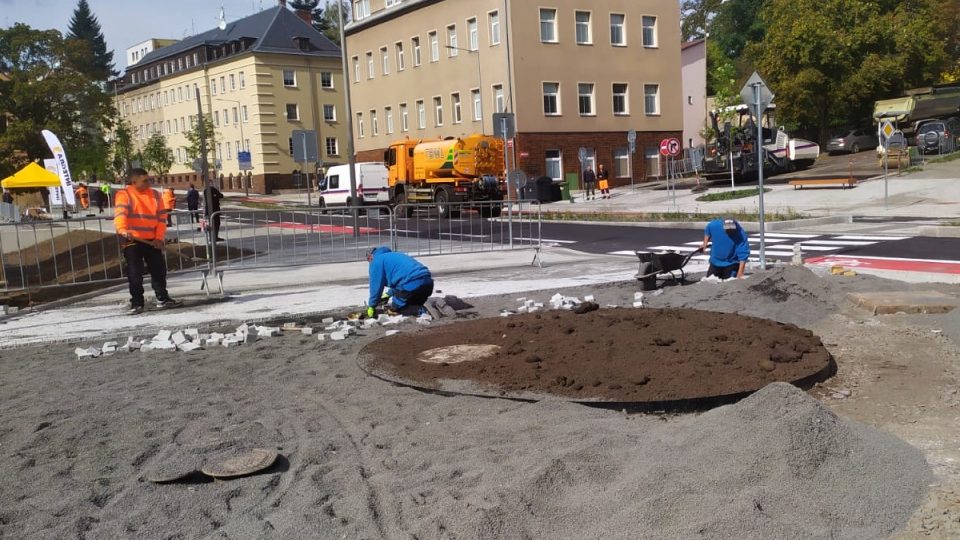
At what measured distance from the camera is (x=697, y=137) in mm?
63469

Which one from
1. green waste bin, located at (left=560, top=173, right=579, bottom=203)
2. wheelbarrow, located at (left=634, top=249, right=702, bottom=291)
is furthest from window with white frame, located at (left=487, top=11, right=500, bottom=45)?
wheelbarrow, located at (left=634, top=249, right=702, bottom=291)

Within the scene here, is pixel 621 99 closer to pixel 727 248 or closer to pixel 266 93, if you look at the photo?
pixel 266 93

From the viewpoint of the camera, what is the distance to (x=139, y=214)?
34.7ft

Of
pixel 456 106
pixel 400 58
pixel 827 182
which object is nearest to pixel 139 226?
pixel 827 182

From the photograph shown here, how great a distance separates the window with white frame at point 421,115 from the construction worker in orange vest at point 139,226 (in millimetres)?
41890

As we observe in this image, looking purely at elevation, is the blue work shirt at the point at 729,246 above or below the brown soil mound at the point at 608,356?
above

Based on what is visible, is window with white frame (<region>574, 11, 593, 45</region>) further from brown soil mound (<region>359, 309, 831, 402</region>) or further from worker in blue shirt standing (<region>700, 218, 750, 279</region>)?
brown soil mound (<region>359, 309, 831, 402</region>)

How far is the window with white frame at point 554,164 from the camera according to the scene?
4606 cm

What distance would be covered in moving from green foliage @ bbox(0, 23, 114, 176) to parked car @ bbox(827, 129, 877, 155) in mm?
42185

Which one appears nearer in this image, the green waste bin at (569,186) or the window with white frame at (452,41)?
the green waste bin at (569,186)

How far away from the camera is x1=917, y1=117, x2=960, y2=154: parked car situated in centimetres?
4206

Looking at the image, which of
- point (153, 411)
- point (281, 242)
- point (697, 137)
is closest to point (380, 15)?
point (697, 137)

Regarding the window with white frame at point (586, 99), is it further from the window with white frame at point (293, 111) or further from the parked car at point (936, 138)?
the window with white frame at point (293, 111)

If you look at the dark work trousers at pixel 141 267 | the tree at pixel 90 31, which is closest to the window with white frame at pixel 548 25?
the dark work trousers at pixel 141 267
